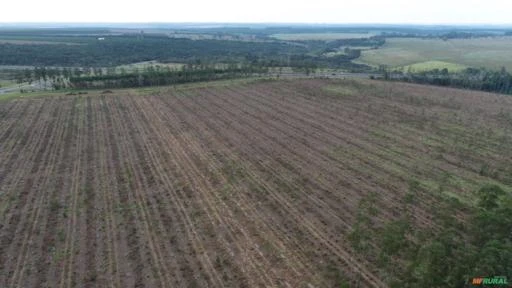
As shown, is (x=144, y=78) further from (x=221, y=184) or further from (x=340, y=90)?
(x=221, y=184)

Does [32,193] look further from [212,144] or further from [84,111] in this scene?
[84,111]

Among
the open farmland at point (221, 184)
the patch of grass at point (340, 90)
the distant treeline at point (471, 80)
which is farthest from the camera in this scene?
the distant treeline at point (471, 80)

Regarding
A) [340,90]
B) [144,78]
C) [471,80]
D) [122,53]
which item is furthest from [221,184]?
[122,53]

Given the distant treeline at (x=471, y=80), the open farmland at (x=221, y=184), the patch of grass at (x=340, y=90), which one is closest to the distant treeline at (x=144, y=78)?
the open farmland at (x=221, y=184)

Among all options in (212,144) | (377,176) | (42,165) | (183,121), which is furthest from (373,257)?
(183,121)

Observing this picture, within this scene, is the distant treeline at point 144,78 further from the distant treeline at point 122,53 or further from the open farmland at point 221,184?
the distant treeline at point 122,53

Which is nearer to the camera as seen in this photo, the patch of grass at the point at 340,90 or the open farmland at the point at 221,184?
the open farmland at the point at 221,184
